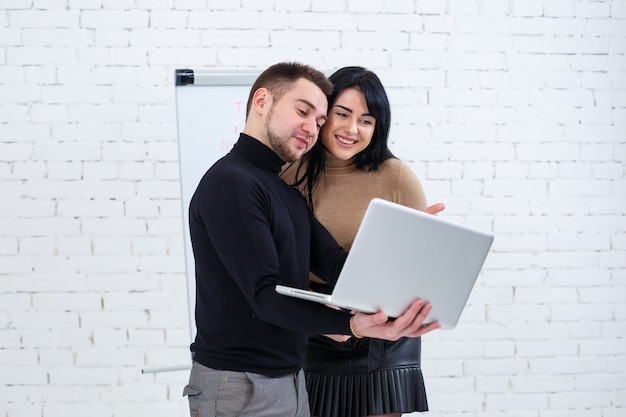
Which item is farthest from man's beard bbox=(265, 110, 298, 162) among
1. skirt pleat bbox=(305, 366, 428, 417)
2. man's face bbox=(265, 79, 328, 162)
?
skirt pleat bbox=(305, 366, 428, 417)

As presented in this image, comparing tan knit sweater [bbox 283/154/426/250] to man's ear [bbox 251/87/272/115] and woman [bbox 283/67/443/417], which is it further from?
man's ear [bbox 251/87/272/115]

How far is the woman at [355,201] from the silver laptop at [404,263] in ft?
1.90

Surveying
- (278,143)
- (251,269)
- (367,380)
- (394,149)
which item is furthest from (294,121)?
(394,149)

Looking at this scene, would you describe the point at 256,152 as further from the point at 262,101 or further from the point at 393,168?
the point at 393,168

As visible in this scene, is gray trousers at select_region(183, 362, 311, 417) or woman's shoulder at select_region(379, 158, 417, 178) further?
woman's shoulder at select_region(379, 158, 417, 178)

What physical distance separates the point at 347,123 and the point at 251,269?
2.24 feet

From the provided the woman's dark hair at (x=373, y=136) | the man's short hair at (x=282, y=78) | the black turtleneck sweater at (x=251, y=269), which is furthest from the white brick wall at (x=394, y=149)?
the black turtleneck sweater at (x=251, y=269)

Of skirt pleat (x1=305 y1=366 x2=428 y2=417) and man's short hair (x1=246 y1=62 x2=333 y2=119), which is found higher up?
man's short hair (x1=246 y1=62 x2=333 y2=119)

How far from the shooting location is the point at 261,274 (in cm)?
151

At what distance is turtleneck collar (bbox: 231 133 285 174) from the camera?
172 cm

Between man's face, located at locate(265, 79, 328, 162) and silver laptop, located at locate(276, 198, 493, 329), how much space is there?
1.22 ft

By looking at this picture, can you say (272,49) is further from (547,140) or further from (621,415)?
(621,415)

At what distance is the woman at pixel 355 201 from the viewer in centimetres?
210

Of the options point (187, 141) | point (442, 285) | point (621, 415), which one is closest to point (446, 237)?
point (442, 285)
